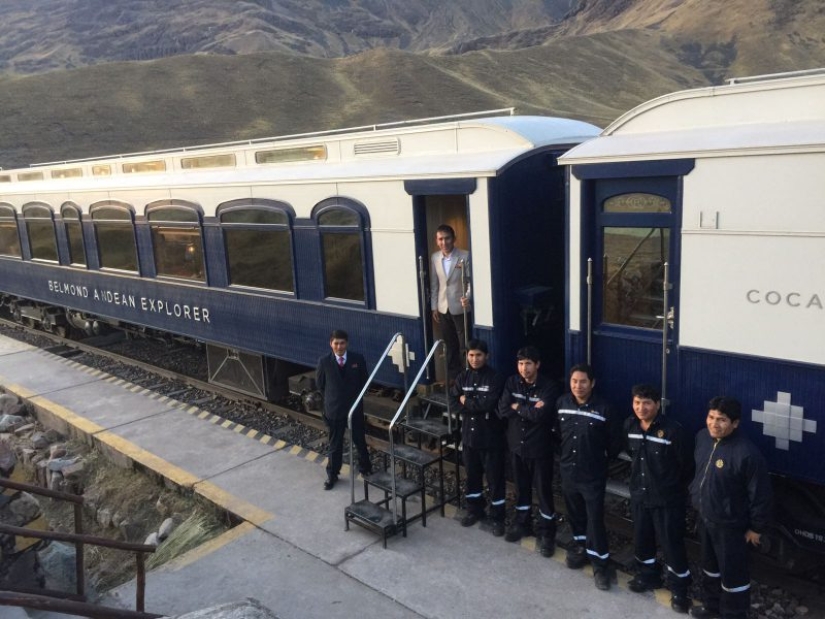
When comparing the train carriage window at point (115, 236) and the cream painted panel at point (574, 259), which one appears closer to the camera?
the cream painted panel at point (574, 259)

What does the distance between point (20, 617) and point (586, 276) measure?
4635 millimetres

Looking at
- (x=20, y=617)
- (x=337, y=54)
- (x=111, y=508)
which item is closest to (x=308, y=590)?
(x=20, y=617)

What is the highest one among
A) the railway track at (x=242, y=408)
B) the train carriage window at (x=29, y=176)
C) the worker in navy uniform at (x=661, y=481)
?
the train carriage window at (x=29, y=176)

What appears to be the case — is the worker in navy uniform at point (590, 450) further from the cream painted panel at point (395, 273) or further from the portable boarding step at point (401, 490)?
the cream painted panel at point (395, 273)

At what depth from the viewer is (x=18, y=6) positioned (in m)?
158

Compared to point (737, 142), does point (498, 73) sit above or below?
above

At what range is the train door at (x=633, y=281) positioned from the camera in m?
5.55

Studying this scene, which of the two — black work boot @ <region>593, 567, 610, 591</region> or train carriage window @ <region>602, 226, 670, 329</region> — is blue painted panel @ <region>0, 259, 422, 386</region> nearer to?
train carriage window @ <region>602, 226, 670, 329</region>

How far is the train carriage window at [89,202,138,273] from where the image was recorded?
11.6 metres

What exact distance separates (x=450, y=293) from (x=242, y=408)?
4369 mm

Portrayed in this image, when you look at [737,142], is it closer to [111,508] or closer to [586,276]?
[586,276]

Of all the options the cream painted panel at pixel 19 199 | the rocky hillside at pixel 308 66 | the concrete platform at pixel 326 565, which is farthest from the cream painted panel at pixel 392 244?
the rocky hillside at pixel 308 66

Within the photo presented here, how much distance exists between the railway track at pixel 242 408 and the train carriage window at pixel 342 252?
60.8 inches

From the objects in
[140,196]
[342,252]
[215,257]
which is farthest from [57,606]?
[140,196]
